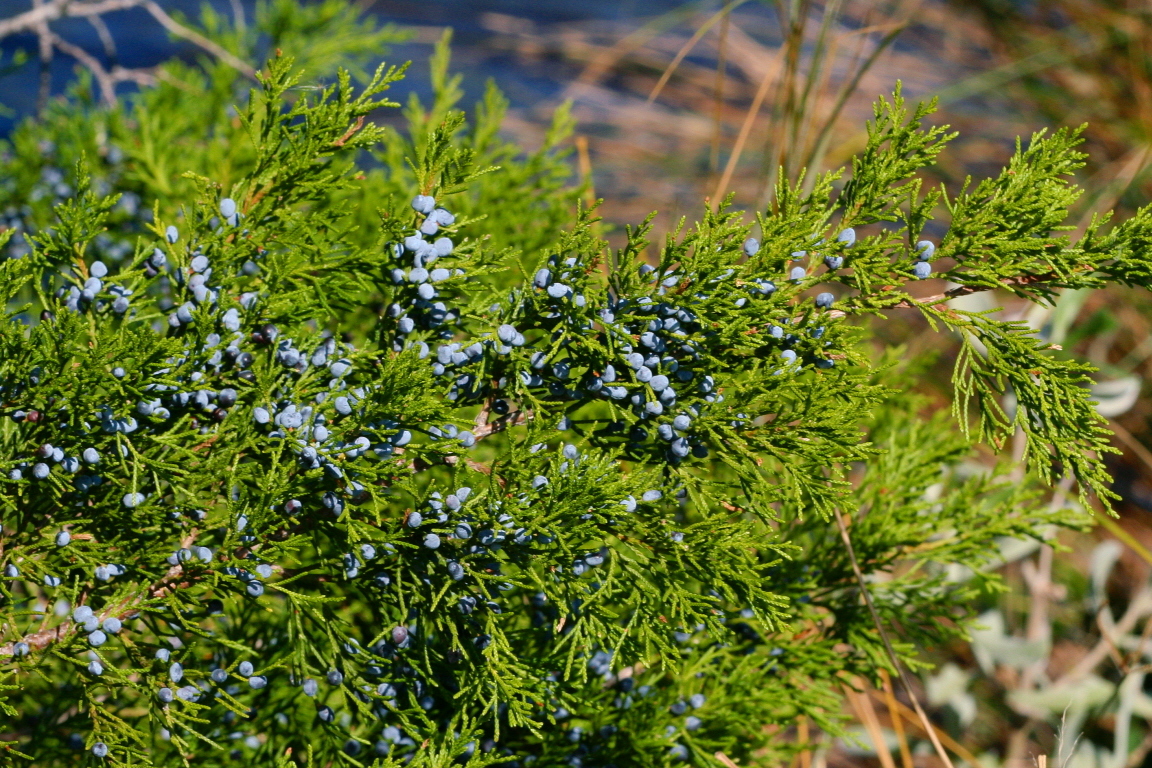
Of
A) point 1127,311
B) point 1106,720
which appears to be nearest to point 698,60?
point 1127,311

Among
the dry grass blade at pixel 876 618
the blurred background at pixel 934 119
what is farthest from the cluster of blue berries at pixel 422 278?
the blurred background at pixel 934 119

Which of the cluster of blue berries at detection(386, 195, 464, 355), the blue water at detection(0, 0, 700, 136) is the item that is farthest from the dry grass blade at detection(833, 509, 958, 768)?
the blue water at detection(0, 0, 700, 136)

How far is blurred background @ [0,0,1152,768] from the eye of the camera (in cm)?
110

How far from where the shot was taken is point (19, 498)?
49cm

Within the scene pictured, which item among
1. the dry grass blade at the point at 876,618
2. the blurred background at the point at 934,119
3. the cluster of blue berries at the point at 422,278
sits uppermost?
the cluster of blue berries at the point at 422,278

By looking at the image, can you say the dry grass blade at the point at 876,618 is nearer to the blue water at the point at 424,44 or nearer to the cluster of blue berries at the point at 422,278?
the cluster of blue berries at the point at 422,278

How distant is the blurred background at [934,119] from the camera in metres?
1.10

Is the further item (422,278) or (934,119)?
(934,119)

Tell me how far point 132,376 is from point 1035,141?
18.3 inches

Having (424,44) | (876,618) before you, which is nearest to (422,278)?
(876,618)

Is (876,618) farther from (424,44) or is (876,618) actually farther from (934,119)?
(424,44)

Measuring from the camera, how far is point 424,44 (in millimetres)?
2818

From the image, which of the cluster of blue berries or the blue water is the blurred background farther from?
the cluster of blue berries

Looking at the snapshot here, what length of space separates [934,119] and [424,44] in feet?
4.74
